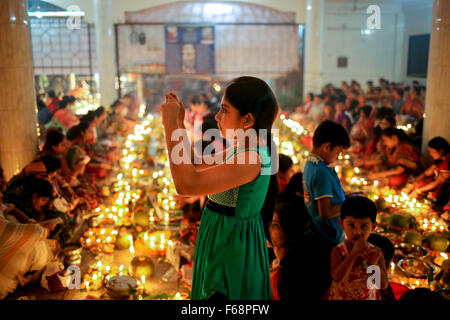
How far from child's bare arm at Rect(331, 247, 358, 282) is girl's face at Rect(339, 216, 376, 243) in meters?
0.11

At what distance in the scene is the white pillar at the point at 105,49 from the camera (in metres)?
11.3

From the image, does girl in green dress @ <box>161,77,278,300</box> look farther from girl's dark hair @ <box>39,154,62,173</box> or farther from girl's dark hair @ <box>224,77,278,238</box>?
girl's dark hair @ <box>39,154,62,173</box>

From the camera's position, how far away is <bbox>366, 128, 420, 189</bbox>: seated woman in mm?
5918

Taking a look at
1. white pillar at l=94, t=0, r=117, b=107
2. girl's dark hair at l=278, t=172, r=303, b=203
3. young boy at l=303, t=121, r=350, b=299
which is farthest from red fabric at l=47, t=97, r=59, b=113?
young boy at l=303, t=121, r=350, b=299

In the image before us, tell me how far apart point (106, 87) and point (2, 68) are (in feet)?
21.5

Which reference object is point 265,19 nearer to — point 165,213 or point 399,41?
point 399,41

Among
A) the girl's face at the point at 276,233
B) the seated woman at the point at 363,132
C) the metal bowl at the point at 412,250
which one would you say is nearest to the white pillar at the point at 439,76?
the seated woman at the point at 363,132

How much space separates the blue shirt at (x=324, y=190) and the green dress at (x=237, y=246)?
1.23 metres

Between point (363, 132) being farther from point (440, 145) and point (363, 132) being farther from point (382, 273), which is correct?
point (382, 273)

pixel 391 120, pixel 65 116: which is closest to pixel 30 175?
pixel 65 116

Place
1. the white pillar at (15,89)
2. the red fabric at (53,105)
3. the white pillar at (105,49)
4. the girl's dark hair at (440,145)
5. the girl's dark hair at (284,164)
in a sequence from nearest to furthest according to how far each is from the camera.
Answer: the girl's dark hair at (284,164), the white pillar at (15,89), the girl's dark hair at (440,145), the red fabric at (53,105), the white pillar at (105,49)

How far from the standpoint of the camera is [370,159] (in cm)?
701

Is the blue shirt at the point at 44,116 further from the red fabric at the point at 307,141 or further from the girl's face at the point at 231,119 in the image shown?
the girl's face at the point at 231,119

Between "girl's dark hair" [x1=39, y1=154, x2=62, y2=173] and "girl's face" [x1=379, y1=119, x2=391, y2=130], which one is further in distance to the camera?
"girl's face" [x1=379, y1=119, x2=391, y2=130]
